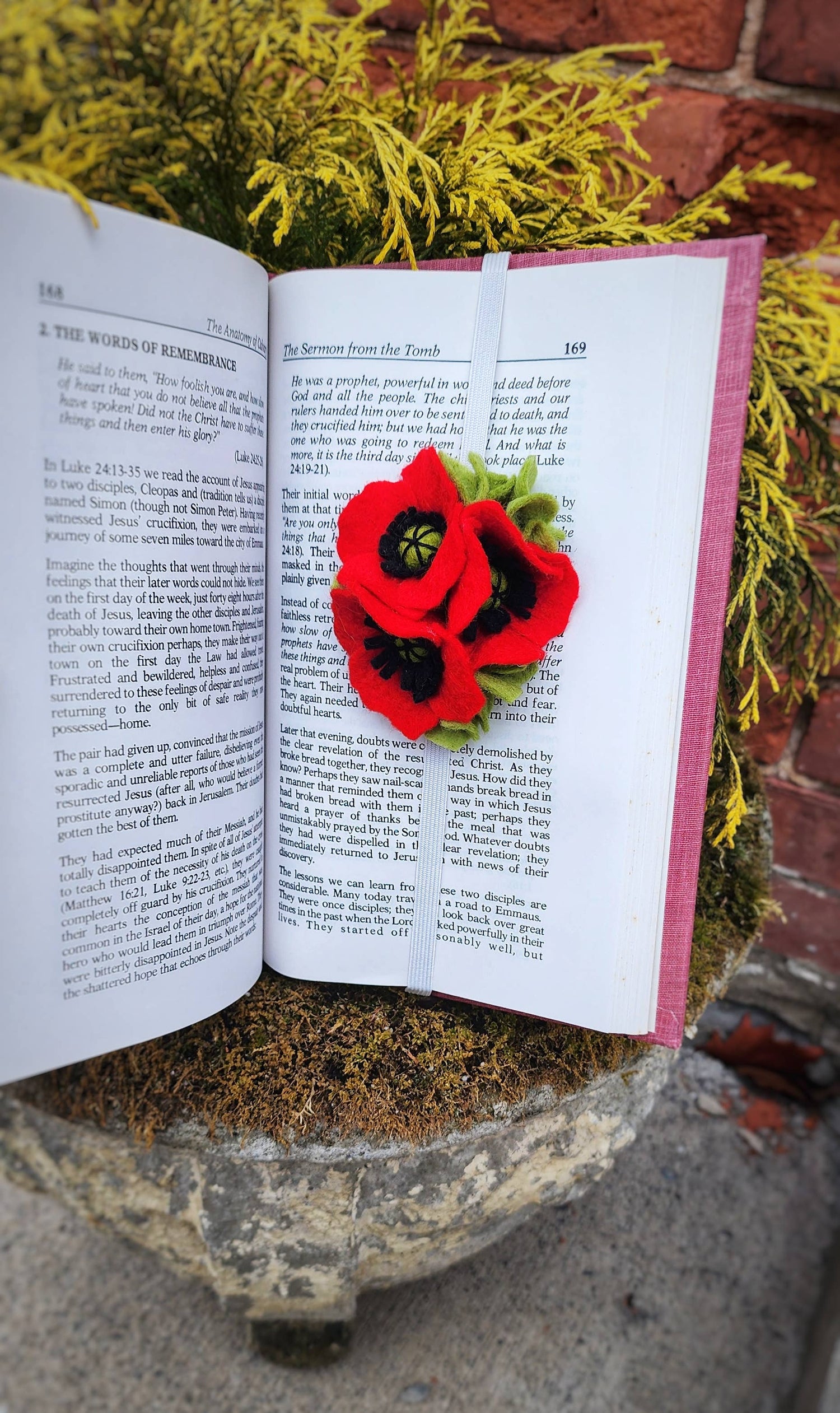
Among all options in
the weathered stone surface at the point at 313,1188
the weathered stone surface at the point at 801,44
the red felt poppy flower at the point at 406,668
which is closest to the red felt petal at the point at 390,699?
the red felt poppy flower at the point at 406,668

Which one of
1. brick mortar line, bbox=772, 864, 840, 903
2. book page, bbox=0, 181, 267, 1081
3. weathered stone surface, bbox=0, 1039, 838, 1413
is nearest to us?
book page, bbox=0, 181, 267, 1081

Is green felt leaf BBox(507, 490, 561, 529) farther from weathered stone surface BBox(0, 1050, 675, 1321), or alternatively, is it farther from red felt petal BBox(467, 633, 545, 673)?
weathered stone surface BBox(0, 1050, 675, 1321)

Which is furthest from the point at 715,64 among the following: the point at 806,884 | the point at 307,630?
the point at 806,884

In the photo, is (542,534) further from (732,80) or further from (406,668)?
(732,80)

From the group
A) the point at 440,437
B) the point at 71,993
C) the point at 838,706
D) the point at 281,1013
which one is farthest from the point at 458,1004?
the point at 838,706

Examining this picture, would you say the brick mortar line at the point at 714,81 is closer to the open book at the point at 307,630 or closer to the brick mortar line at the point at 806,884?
the open book at the point at 307,630

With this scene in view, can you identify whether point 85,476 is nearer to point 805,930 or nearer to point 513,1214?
point 513,1214

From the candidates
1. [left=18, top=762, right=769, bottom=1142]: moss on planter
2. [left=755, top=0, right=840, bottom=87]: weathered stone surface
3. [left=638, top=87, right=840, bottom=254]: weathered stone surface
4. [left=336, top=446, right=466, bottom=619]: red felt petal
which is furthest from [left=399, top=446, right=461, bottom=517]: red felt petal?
[left=755, top=0, right=840, bottom=87]: weathered stone surface
